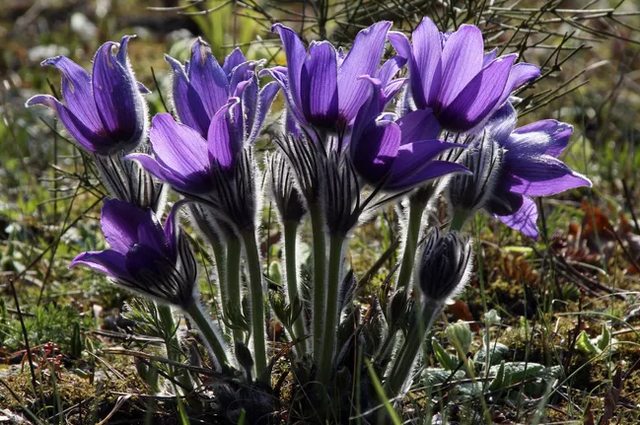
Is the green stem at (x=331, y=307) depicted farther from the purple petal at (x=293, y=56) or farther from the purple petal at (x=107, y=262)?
the purple petal at (x=107, y=262)

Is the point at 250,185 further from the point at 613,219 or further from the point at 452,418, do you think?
the point at 613,219

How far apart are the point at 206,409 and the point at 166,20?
16.0 feet

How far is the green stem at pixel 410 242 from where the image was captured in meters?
1.82

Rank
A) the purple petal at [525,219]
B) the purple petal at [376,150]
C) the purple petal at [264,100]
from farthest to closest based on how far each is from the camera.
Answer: the purple petal at [525,219]
the purple petal at [264,100]
the purple petal at [376,150]

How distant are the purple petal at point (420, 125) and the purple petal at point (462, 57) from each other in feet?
0.31

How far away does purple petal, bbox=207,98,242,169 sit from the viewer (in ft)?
5.10

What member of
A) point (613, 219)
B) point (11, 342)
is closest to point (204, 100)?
point (11, 342)

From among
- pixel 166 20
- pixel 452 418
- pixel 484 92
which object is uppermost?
pixel 166 20

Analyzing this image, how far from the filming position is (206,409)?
1882 mm

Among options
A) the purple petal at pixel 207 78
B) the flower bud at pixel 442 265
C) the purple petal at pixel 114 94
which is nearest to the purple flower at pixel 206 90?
the purple petal at pixel 207 78

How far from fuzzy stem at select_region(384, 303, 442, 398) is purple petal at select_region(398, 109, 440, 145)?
0.36m

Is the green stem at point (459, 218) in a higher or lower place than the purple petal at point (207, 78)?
lower

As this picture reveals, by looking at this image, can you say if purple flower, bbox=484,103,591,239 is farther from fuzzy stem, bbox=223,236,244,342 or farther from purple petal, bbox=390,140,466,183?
fuzzy stem, bbox=223,236,244,342

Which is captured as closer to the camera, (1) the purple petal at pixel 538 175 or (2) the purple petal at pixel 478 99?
(2) the purple petal at pixel 478 99
